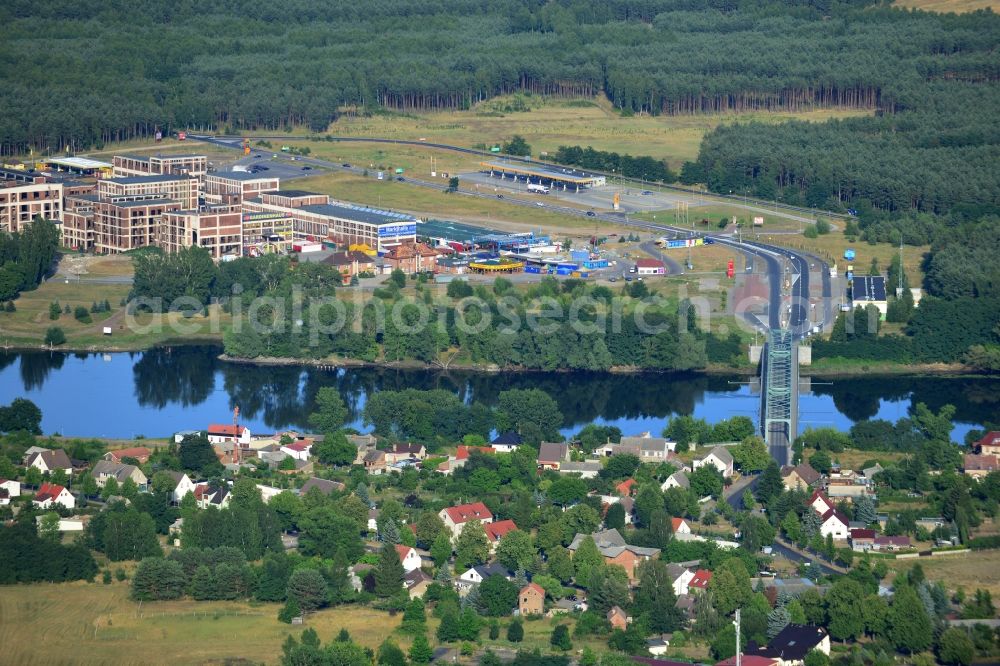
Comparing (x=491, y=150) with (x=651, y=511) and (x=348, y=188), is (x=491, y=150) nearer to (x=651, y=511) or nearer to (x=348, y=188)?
(x=348, y=188)

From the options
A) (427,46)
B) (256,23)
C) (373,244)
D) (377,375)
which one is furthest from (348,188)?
(256,23)

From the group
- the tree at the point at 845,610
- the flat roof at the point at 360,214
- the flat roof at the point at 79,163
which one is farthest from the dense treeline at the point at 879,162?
the tree at the point at 845,610

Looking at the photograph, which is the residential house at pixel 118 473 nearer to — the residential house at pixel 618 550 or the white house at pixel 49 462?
the white house at pixel 49 462

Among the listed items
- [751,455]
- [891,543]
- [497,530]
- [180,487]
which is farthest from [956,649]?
[180,487]

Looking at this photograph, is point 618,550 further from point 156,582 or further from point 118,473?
point 118,473

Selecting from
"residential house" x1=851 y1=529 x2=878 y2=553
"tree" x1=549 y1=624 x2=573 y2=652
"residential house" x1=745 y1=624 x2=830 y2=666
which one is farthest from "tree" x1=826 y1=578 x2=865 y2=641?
"residential house" x1=851 y1=529 x2=878 y2=553

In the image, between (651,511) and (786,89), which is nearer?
(651,511)
